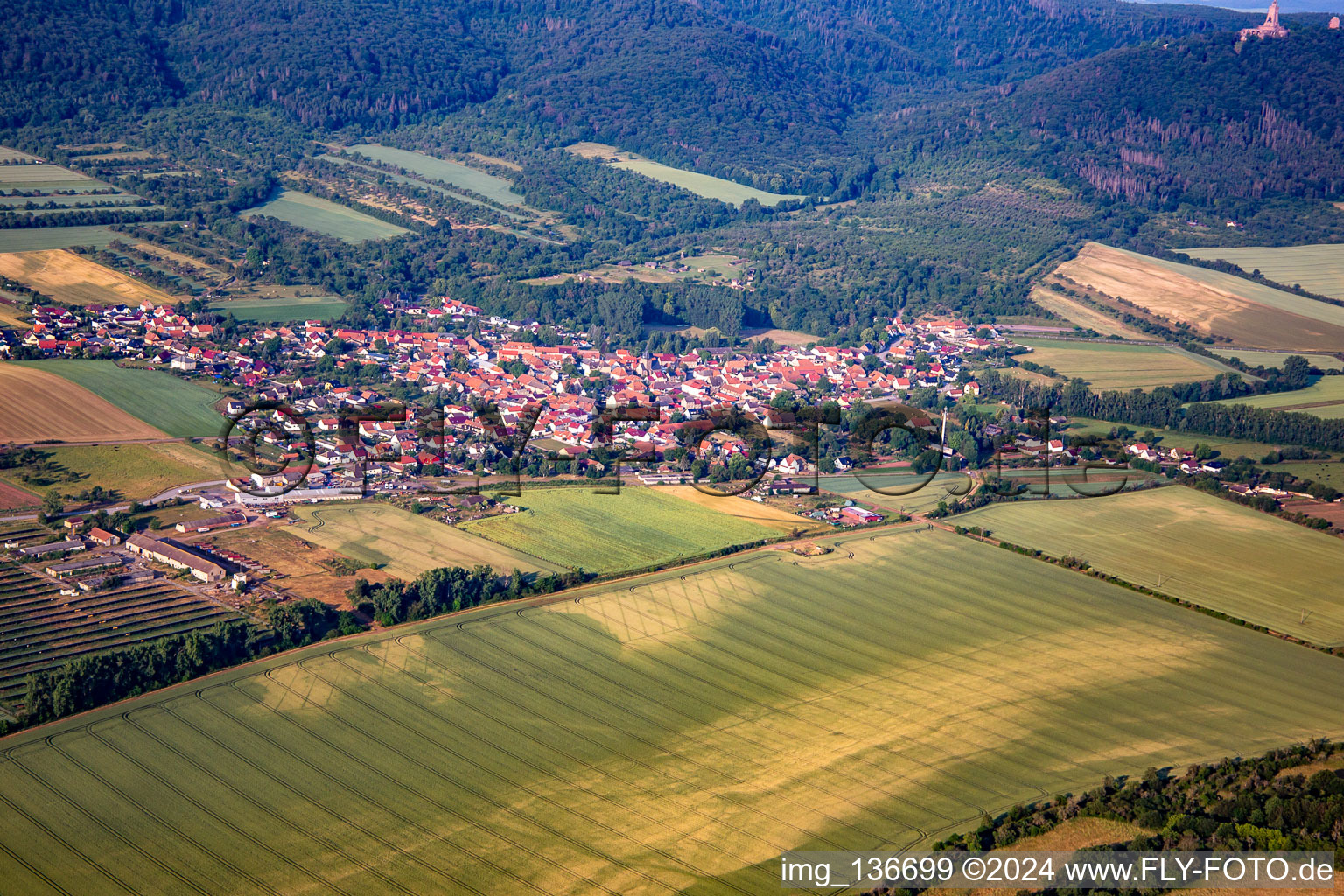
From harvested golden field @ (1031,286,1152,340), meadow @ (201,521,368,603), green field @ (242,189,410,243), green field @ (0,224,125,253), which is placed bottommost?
meadow @ (201,521,368,603)

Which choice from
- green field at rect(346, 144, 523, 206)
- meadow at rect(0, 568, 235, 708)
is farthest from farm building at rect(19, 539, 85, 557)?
green field at rect(346, 144, 523, 206)

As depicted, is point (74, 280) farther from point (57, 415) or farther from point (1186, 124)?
point (1186, 124)

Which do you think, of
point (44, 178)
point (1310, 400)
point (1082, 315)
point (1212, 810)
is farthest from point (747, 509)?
point (44, 178)

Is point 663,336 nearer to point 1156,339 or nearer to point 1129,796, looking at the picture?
point 1156,339

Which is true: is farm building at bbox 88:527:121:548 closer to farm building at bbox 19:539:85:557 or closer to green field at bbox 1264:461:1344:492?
farm building at bbox 19:539:85:557

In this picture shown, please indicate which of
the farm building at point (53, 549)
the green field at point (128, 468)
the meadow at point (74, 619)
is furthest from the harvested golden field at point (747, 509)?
the farm building at point (53, 549)
